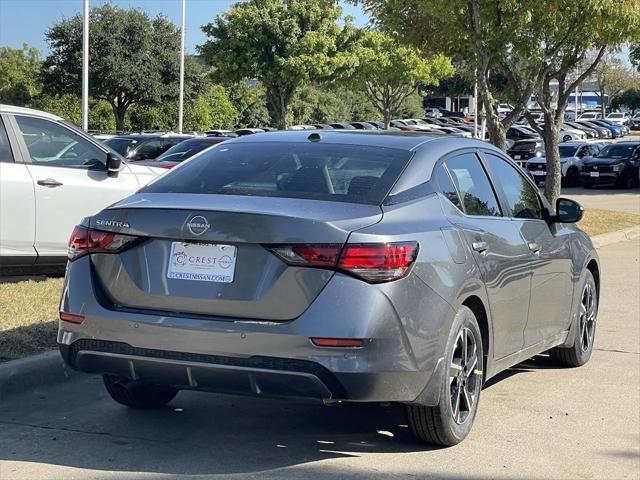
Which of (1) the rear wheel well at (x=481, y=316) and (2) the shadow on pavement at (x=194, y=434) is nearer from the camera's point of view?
(2) the shadow on pavement at (x=194, y=434)

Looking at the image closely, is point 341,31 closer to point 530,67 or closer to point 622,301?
point 530,67

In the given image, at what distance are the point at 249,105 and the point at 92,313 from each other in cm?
5741

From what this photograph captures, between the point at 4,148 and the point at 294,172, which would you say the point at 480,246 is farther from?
the point at 4,148

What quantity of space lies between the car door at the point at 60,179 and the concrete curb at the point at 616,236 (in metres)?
9.46

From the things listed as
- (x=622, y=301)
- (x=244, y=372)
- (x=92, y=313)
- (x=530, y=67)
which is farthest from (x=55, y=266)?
(x=530, y=67)

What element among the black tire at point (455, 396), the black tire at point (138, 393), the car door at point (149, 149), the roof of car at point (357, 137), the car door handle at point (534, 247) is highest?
the roof of car at point (357, 137)

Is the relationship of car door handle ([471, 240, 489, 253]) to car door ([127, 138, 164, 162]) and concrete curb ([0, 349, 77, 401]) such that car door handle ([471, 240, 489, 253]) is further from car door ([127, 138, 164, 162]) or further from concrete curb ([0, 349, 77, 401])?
car door ([127, 138, 164, 162])

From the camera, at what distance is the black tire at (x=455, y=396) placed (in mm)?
5015

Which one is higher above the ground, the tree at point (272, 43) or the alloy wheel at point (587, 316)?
the tree at point (272, 43)

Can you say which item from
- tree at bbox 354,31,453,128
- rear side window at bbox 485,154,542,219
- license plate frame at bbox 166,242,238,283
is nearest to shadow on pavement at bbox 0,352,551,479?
license plate frame at bbox 166,242,238,283

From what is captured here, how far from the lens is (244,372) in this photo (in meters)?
4.54

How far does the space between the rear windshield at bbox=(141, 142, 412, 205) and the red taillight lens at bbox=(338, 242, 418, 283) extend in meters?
0.38

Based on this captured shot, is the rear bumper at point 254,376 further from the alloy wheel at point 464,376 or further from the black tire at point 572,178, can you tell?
the black tire at point 572,178

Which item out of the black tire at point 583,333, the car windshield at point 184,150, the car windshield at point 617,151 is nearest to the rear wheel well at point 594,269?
the black tire at point 583,333
